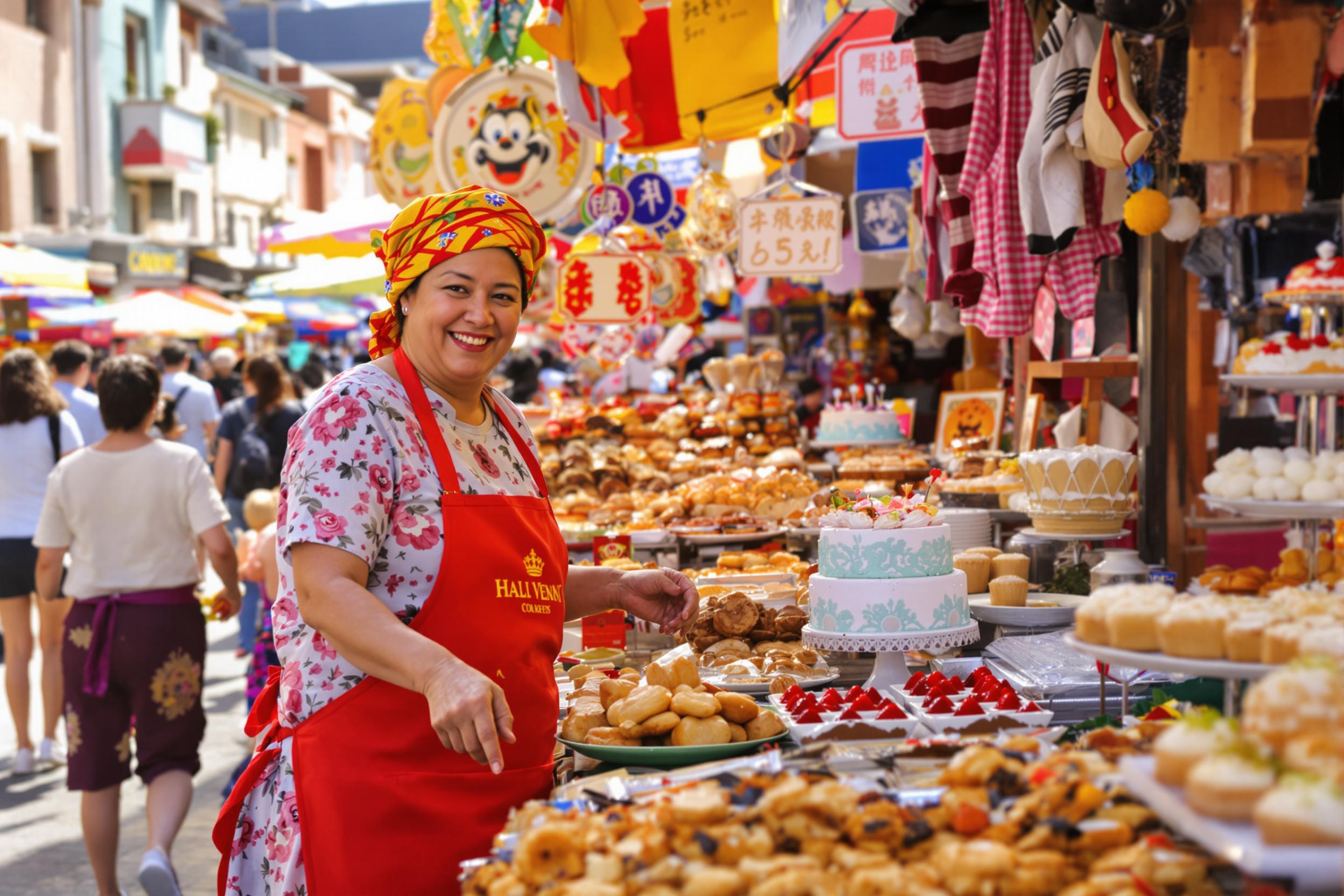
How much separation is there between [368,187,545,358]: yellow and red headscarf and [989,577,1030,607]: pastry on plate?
5.97 feet

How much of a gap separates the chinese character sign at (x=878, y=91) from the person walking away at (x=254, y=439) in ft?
12.9

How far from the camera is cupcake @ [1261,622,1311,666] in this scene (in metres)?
1.54

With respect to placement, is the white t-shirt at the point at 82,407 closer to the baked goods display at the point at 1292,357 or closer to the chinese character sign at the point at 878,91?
the chinese character sign at the point at 878,91

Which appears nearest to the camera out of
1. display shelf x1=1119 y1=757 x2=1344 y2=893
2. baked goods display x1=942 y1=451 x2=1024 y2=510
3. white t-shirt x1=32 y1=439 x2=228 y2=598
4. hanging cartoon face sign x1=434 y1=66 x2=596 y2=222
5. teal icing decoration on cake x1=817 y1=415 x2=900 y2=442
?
display shelf x1=1119 y1=757 x2=1344 y2=893

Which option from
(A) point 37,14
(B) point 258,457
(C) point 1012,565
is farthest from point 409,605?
(A) point 37,14

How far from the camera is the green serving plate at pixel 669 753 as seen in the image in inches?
99.8

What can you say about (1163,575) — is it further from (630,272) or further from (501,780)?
(630,272)

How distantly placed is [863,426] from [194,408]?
6161mm

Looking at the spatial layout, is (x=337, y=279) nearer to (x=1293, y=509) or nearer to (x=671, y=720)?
(x=671, y=720)

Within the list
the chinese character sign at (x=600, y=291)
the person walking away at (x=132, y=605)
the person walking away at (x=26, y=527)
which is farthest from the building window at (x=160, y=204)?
the person walking away at (x=132, y=605)

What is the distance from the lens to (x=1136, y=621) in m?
1.69

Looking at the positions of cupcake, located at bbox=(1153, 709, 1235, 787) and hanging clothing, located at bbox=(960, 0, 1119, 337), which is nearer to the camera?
cupcake, located at bbox=(1153, 709, 1235, 787)

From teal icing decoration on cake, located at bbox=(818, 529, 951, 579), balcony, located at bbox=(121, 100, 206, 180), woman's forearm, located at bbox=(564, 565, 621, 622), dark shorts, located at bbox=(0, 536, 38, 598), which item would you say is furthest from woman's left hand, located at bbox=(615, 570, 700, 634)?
balcony, located at bbox=(121, 100, 206, 180)

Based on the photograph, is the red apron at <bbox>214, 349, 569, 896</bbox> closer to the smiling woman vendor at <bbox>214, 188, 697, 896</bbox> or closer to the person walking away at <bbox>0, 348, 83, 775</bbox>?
the smiling woman vendor at <bbox>214, 188, 697, 896</bbox>
